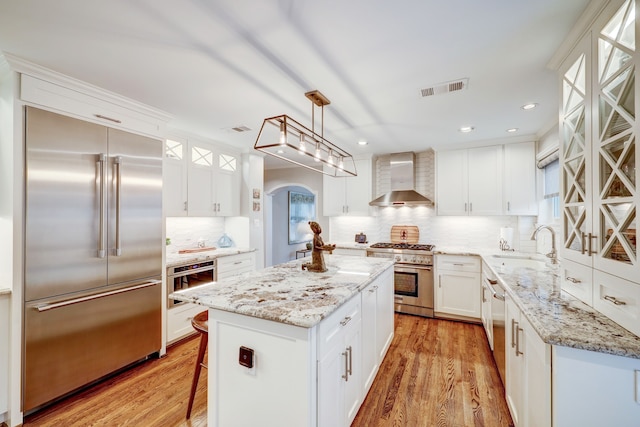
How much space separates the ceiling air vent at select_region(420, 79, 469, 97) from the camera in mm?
2205

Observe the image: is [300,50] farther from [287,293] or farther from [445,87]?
[287,293]

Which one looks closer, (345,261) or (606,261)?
(606,261)

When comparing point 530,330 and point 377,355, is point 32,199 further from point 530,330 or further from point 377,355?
point 530,330

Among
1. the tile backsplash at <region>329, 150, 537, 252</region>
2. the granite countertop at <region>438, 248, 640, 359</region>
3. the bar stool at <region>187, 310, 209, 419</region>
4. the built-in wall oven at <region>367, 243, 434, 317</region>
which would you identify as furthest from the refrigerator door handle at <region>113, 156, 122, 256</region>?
the tile backsplash at <region>329, 150, 537, 252</region>

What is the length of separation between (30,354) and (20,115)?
169 centimetres

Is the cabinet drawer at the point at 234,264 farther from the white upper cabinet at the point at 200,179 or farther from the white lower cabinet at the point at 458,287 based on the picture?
the white lower cabinet at the point at 458,287

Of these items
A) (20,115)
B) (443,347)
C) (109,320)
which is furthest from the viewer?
(443,347)

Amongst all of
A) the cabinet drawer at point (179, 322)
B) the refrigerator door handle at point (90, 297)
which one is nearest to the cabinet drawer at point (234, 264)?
the cabinet drawer at point (179, 322)

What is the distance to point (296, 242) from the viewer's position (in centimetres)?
767

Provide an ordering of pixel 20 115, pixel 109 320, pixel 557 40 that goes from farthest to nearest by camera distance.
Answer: pixel 109 320 → pixel 20 115 → pixel 557 40

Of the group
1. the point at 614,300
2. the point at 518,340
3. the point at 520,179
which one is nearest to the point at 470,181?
the point at 520,179

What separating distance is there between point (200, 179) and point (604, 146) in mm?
3861

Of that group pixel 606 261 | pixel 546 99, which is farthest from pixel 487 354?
pixel 546 99

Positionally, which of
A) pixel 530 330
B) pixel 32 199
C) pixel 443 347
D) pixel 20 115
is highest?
pixel 20 115
